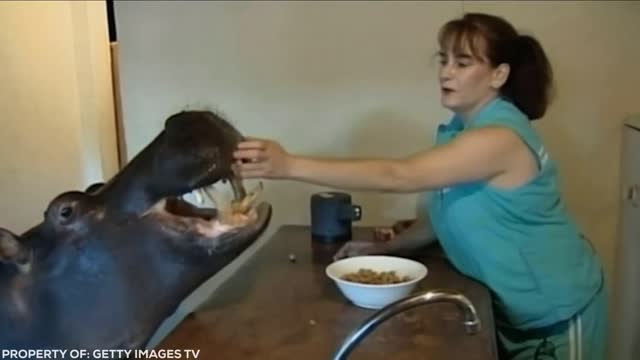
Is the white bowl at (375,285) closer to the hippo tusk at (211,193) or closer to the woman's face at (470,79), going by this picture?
the woman's face at (470,79)

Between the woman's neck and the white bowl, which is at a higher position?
the woman's neck

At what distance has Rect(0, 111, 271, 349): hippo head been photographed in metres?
1.00

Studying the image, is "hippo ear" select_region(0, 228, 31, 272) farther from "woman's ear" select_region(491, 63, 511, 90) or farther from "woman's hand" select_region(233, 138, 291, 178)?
"woman's ear" select_region(491, 63, 511, 90)

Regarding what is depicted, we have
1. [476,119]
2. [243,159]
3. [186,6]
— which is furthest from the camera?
[186,6]

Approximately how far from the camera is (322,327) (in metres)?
1.48

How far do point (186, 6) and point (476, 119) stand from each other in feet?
4.13

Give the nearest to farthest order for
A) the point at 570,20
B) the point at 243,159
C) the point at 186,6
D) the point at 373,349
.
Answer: the point at 243,159
the point at 373,349
the point at 570,20
the point at 186,6

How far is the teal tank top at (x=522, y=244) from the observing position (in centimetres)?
169

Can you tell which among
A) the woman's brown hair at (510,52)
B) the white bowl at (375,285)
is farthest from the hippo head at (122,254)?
the woman's brown hair at (510,52)

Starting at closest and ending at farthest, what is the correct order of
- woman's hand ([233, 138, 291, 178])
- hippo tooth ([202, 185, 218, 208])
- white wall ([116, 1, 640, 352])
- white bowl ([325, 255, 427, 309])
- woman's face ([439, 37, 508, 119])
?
hippo tooth ([202, 185, 218, 208])
woman's hand ([233, 138, 291, 178])
white bowl ([325, 255, 427, 309])
woman's face ([439, 37, 508, 119])
white wall ([116, 1, 640, 352])

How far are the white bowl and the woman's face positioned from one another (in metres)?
Answer: 0.37

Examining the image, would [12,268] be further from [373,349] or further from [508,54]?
[508,54]

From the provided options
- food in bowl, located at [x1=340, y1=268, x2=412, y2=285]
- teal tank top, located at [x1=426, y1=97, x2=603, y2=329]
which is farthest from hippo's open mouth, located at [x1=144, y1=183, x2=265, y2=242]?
teal tank top, located at [x1=426, y1=97, x2=603, y2=329]

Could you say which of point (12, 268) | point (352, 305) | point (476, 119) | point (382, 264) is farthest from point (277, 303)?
point (12, 268)
